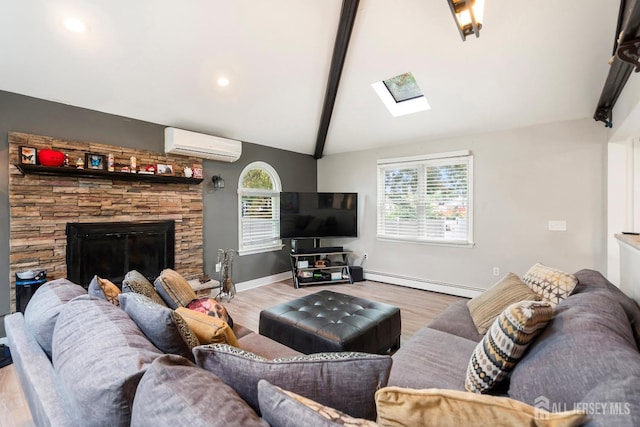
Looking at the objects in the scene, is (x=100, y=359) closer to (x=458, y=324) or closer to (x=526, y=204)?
(x=458, y=324)

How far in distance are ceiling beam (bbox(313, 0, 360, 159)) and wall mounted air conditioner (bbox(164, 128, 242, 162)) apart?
1.44m

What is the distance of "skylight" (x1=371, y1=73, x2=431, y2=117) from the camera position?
13.1 ft

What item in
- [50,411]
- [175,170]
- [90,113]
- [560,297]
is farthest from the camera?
[175,170]

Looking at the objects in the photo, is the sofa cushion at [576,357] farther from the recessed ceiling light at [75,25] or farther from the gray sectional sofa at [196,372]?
the recessed ceiling light at [75,25]

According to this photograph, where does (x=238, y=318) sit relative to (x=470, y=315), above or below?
below

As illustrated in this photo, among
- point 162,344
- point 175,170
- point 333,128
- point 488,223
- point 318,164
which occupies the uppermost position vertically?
point 333,128

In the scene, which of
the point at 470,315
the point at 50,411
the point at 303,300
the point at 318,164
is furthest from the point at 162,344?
the point at 318,164

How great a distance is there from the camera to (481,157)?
4.20 metres

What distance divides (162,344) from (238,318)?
247 cm

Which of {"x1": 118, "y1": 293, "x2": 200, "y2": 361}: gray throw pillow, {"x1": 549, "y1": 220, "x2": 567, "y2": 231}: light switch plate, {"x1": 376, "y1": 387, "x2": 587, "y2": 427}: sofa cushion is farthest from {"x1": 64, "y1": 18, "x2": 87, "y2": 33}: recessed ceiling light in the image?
{"x1": 549, "y1": 220, "x2": 567, "y2": 231}: light switch plate

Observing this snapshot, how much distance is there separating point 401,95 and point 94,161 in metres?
4.05

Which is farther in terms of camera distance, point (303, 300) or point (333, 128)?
point (333, 128)

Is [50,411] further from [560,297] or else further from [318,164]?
[318,164]

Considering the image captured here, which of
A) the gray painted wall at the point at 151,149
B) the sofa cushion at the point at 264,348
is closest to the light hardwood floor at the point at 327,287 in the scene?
the gray painted wall at the point at 151,149
